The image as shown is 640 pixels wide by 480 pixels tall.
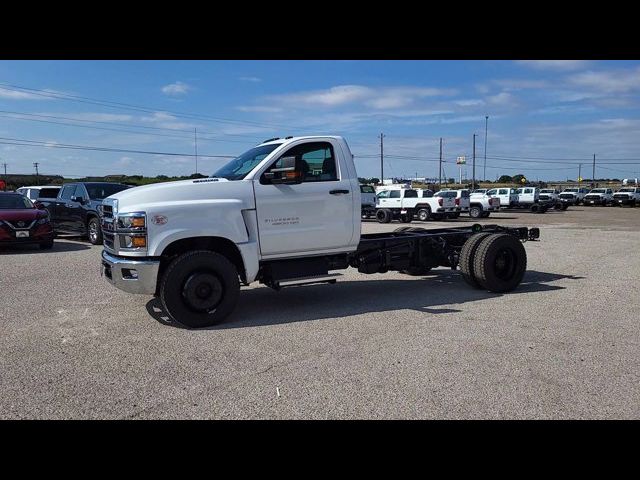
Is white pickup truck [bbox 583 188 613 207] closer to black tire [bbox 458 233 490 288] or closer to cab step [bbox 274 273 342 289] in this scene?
black tire [bbox 458 233 490 288]

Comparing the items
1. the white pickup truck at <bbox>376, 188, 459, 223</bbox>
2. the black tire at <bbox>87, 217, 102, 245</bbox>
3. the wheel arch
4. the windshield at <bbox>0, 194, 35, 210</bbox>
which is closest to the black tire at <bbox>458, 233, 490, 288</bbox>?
the wheel arch

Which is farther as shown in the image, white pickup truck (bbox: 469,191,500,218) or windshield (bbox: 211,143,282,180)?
white pickup truck (bbox: 469,191,500,218)

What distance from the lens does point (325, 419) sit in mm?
3959

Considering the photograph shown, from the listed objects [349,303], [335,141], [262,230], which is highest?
[335,141]

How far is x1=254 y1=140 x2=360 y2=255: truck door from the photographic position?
23.6ft

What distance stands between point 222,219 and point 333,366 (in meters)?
2.58

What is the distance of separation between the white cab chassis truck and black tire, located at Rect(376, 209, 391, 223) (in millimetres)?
21023

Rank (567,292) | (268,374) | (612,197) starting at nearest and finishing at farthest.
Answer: (268,374)
(567,292)
(612,197)

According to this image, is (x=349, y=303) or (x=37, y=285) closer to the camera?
(x=349, y=303)

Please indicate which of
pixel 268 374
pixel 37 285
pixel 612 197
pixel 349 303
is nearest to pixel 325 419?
pixel 268 374

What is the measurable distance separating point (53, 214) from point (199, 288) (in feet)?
44.3

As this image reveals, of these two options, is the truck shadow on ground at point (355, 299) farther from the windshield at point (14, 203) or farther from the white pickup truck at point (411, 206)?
the white pickup truck at point (411, 206)

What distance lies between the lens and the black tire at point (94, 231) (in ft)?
53.1

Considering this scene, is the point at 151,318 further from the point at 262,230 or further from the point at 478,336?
the point at 478,336
